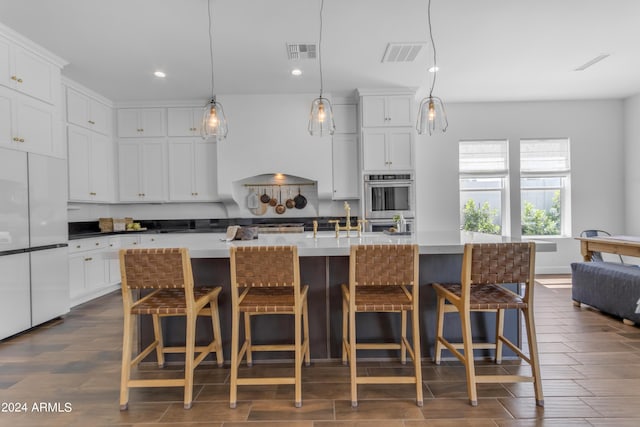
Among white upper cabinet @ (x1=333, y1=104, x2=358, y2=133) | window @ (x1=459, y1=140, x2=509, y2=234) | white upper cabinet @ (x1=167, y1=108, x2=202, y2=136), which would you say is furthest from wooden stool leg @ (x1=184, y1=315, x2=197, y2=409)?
window @ (x1=459, y1=140, x2=509, y2=234)

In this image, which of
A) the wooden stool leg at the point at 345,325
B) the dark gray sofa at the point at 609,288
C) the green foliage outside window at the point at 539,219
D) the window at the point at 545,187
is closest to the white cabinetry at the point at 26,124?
the wooden stool leg at the point at 345,325

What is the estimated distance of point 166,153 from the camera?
5398 mm

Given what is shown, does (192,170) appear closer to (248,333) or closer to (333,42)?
(333,42)

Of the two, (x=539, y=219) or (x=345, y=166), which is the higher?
(x=345, y=166)

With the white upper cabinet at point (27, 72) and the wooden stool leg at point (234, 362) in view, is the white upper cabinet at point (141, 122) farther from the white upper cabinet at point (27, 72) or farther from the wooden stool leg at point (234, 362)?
the wooden stool leg at point (234, 362)

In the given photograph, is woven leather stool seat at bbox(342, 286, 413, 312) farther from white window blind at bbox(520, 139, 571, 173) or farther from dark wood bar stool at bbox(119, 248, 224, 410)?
white window blind at bbox(520, 139, 571, 173)

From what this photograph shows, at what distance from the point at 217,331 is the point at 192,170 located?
3521 mm

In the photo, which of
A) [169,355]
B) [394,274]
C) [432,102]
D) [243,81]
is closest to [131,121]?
[243,81]

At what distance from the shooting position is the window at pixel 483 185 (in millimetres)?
5832

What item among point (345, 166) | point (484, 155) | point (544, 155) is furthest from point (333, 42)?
point (544, 155)

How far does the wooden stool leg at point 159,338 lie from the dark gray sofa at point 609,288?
394 centimetres

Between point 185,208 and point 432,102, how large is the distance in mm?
4325

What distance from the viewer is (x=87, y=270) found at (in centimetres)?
444

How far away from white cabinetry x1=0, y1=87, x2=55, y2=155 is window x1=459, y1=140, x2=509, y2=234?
550 centimetres
